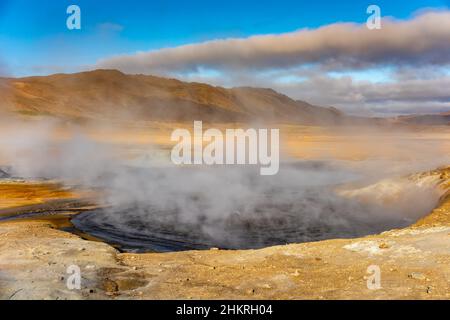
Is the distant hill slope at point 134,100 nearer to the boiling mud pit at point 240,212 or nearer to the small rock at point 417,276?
the boiling mud pit at point 240,212

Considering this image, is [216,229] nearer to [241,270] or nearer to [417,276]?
[241,270]

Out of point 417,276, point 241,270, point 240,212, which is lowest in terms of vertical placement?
point 240,212

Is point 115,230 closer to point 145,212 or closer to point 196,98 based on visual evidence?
point 145,212

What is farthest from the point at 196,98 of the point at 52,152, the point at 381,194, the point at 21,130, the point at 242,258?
the point at 242,258

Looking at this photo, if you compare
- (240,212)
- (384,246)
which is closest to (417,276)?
(384,246)

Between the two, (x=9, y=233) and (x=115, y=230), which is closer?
(x=9, y=233)
